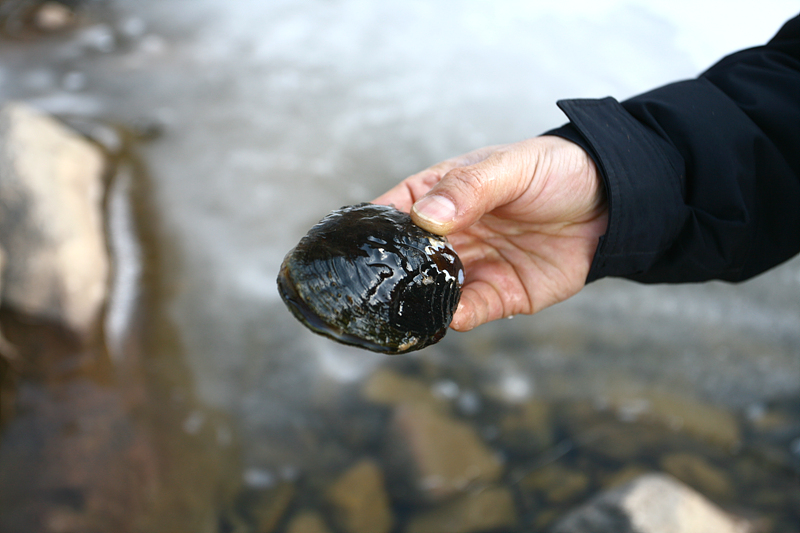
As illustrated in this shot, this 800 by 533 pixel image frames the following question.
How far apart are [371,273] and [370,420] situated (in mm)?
1878

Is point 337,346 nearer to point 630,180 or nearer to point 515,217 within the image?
point 515,217

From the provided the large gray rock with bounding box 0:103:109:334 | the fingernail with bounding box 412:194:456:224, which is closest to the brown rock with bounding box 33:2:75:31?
the large gray rock with bounding box 0:103:109:334

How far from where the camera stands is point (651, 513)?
2643 millimetres

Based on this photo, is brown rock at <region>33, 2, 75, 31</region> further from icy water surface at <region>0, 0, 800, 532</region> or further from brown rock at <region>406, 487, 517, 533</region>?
brown rock at <region>406, 487, 517, 533</region>

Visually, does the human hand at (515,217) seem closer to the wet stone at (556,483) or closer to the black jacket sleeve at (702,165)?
the black jacket sleeve at (702,165)

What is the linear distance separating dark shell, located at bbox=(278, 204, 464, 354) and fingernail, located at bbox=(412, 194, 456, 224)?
0.22 feet

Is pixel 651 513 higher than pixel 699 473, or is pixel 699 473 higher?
pixel 651 513

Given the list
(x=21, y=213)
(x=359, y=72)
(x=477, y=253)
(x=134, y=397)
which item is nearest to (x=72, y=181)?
(x=21, y=213)

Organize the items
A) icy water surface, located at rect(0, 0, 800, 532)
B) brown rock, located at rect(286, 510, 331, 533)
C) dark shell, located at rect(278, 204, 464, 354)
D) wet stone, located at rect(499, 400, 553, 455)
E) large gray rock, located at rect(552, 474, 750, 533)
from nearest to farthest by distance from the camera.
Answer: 1. dark shell, located at rect(278, 204, 464, 354)
2. large gray rock, located at rect(552, 474, 750, 533)
3. brown rock, located at rect(286, 510, 331, 533)
4. icy water surface, located at rect(0, 0, 800, 532)
5. wet stone, located at rect(499, 400, 553, 455)

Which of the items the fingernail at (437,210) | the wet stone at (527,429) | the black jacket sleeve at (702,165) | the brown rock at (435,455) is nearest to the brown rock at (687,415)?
the wet stone at (527,429)

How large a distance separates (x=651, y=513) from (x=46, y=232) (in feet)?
→ 12.6

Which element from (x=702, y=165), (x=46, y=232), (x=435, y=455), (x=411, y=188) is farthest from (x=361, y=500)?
(x=46, y=232)

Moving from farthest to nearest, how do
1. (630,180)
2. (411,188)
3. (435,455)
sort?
1. (435,455)
2. (411,188)
3. (630,180)

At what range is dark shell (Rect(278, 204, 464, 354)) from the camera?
1642mm
